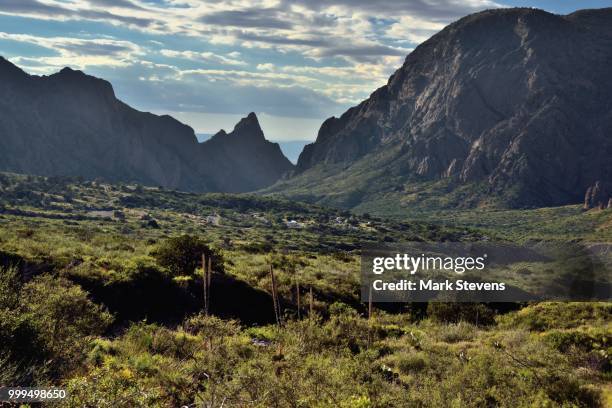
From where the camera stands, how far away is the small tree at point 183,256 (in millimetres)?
27672

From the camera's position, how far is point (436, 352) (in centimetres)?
1892

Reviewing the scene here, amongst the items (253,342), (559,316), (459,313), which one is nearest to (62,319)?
(253,342)

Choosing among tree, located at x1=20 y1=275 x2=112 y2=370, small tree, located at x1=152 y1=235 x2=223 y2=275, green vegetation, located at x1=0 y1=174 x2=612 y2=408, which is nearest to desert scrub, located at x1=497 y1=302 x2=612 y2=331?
green vegetation, located at x1=0 y1=174 x2=612 y2=408

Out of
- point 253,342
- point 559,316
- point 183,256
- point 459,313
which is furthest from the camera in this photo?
point 183,256

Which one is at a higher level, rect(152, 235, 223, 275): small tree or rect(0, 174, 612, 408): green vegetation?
rect(152, 235, 223, 275): small tree

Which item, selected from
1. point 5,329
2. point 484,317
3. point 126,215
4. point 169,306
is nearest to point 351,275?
point 484,317

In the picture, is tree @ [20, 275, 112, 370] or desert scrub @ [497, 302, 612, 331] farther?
desert scrub @ [497, 302, 612, 331]

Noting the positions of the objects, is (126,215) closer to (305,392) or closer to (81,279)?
(81,279)

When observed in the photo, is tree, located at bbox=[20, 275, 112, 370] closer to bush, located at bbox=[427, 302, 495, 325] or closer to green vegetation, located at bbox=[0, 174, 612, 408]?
green vegetation, located at bbox=[0, 174, 612, 408]

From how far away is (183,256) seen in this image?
93.0 ft

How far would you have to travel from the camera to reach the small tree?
27.7 metres

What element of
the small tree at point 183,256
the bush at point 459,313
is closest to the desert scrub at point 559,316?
the bush at point 459,313

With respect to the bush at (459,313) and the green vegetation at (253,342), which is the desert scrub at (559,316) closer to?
the green vegetation at (253,342)

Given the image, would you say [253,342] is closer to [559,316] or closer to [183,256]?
[183,256]
